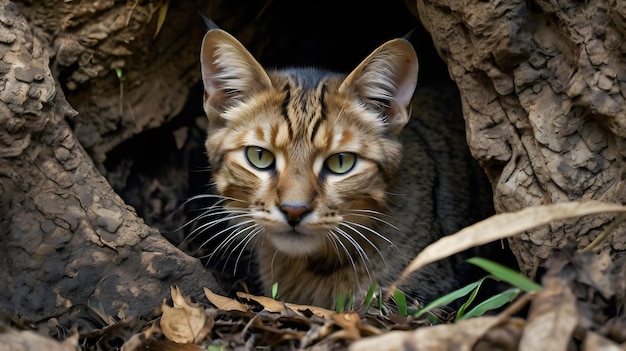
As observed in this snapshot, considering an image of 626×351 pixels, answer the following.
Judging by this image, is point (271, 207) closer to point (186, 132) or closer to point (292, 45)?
point (186, 132)

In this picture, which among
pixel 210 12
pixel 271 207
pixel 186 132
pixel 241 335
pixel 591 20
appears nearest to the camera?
pixel 241 335

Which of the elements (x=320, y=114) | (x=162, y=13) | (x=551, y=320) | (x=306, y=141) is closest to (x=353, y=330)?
(x=551, y=320)

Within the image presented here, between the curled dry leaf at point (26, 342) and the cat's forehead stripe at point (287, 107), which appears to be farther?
the cat's forehead stripe at point (287, 107)

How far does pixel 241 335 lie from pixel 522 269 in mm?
1699

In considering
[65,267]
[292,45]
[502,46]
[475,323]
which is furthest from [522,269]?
[292,45]

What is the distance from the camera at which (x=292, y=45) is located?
6.32 m

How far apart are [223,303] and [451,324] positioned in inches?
64.2

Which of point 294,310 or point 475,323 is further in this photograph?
point 294,310

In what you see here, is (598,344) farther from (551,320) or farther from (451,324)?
(451,324)

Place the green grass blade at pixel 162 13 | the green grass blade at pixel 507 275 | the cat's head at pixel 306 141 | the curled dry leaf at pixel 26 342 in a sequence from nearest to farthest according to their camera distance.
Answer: the curled dry leaf at pixel 26 342
the green grass blade at pixel 507 275
the cat's head at pixel 306 141
the green grass blade at pixel 162 13

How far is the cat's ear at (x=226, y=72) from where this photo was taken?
161 inches

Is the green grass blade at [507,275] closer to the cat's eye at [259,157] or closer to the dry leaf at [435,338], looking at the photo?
the dry leaf at [435,338]

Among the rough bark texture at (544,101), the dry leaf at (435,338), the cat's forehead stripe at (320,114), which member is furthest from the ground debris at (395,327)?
the cat's forehead stripe at (320,114)

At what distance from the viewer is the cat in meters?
3.93
